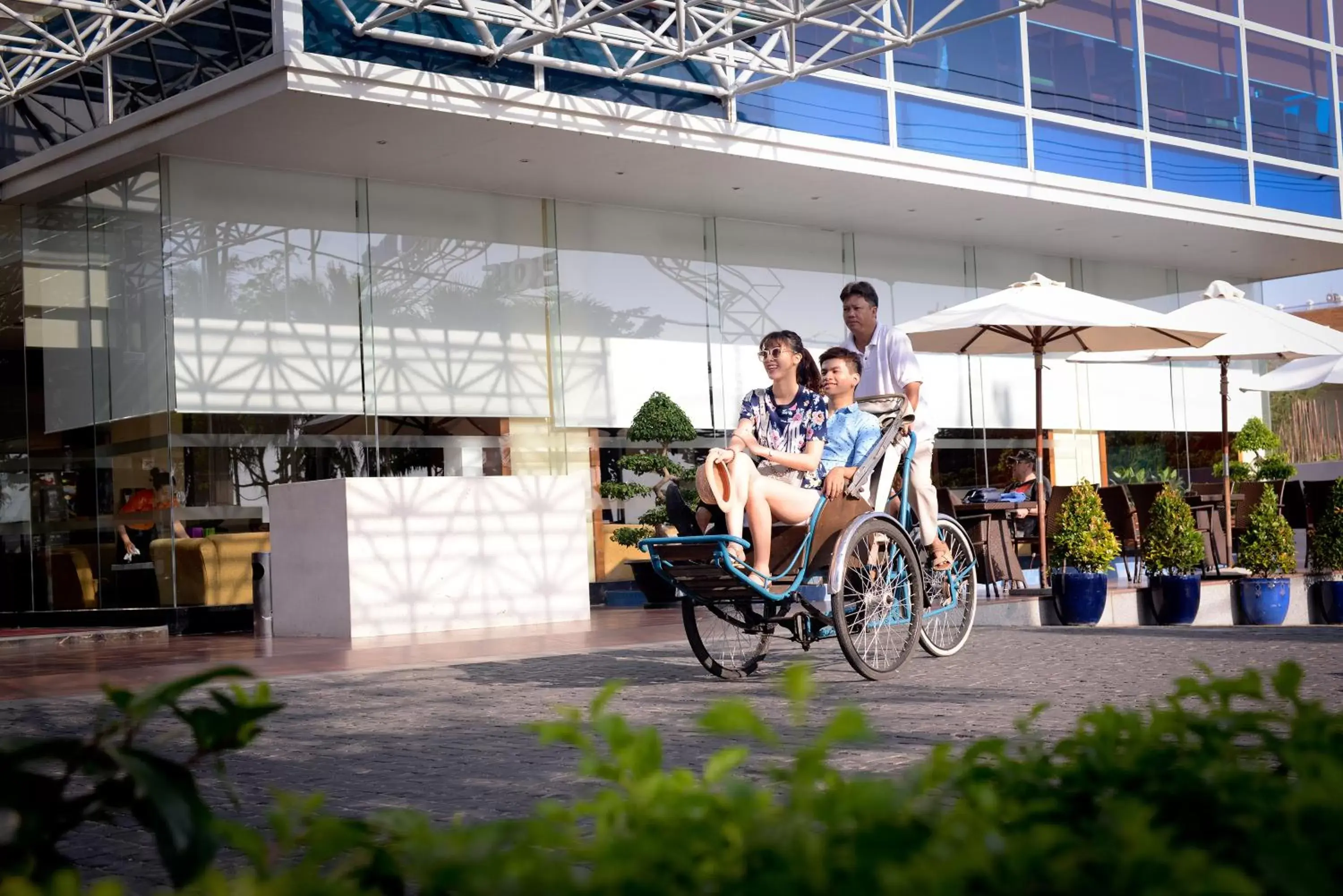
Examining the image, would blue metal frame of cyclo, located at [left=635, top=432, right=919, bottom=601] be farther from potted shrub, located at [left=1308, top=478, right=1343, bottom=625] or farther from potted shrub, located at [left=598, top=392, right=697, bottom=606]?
potted shrub, located at [left=598, top=392, right=697, bottom=606]

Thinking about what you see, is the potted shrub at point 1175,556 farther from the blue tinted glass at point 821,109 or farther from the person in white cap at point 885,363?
the blue tinted glass at point 821,109

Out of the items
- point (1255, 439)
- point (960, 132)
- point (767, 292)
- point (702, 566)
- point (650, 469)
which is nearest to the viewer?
point (702, 566)

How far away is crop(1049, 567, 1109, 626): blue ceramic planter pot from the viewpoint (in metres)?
10.3

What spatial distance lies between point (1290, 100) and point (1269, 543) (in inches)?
444

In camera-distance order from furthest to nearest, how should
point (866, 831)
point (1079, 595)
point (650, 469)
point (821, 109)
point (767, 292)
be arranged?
1. point (767, 292)
2. point (650, 469)
3. point (821, 109)
4. point (1079, 595)
5. point (866, 831)

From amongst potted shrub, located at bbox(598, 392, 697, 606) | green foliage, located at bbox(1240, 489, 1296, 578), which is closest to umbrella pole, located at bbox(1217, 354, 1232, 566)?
green foliage, located at bbox(1240, 489, 1296, 578)

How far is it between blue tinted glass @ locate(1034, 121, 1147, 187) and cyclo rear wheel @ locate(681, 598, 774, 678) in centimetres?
1077

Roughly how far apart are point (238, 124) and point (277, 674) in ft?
22.0

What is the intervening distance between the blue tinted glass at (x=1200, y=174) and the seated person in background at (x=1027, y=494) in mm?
3957

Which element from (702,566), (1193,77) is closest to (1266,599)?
(702,566)

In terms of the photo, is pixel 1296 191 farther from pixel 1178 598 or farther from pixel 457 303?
pixel 457 303

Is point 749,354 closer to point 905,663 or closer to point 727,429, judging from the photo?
point 727,429

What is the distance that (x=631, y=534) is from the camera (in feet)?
52.0

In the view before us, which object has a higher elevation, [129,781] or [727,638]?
[129,781]
